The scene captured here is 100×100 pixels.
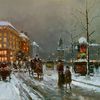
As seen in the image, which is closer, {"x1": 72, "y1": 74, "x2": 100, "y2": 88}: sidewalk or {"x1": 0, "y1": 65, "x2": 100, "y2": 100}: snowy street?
{"x1": 0, "y1": 65, "x2": 100, "y2": 100}: snowy street

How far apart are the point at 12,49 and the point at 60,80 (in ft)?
425

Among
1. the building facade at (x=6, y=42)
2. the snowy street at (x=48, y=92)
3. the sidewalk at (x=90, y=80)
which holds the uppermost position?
the building facade at (x=6, y=42)

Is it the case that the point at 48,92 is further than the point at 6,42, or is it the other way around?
the point at 6,42

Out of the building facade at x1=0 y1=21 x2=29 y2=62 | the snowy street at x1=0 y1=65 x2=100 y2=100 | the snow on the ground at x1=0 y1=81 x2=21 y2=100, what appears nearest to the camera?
→ the snow on the ground at x1=0 y1=81 x2=21 y2=100

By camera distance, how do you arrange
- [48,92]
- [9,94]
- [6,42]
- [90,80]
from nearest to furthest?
1. [9,94]
2. [48,92]
3. [90,80]
4. [6,42]

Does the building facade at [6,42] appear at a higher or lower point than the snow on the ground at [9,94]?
higher

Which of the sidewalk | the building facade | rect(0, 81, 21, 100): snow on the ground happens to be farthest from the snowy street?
the building facade

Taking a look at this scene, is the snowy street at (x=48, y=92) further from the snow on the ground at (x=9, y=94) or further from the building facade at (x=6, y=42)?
the building facade at (x=6, y=42)

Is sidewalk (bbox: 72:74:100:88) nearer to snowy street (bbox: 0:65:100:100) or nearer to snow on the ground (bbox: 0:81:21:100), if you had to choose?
snowy street (bbox: 0:65:100:100)

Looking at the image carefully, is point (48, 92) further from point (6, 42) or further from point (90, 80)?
point (6, 42)

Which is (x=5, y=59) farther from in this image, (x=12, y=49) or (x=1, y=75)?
(x=1, y=75)

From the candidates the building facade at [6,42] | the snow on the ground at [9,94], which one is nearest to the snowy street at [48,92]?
the snow on the ground at [9,94]

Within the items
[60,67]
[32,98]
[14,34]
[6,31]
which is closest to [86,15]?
[60,67]

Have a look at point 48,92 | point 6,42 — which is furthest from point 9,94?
point 6,42
